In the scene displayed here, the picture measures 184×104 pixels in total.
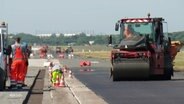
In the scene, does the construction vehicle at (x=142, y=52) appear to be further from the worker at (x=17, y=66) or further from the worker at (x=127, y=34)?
the worker at (x=17, y=66)

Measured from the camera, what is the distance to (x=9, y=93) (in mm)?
21500

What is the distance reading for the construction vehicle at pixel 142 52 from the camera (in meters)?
30.8

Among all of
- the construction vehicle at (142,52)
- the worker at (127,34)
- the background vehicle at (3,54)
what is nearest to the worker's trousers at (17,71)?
the background vehicle at (3,54)

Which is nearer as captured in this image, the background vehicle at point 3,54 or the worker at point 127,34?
the background vehicle at point 3,54

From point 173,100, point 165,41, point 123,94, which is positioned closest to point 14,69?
point 123,94

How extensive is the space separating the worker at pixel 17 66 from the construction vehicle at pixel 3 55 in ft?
0.90

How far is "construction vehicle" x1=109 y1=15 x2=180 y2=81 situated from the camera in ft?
101

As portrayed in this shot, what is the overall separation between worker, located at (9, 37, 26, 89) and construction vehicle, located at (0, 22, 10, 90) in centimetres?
28

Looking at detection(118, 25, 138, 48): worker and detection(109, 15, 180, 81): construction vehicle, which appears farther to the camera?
detection(118, 25, 138, 48): worker

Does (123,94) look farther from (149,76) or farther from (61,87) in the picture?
(149,76)

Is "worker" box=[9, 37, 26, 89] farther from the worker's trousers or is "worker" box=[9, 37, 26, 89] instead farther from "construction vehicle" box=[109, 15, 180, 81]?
"construction vehicle" box=[109, 15, 180, 81]

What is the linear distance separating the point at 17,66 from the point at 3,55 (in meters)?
1.22

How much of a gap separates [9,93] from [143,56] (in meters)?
11.0

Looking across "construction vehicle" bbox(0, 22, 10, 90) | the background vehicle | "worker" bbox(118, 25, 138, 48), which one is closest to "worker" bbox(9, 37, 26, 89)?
"construction vehicle" bbox(0, 22, 10, 90)
